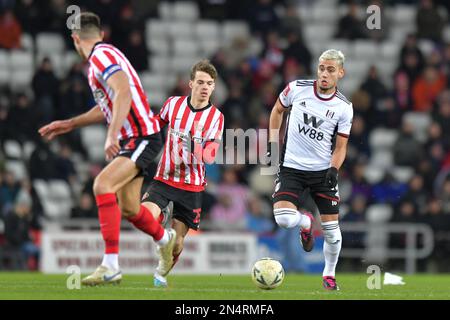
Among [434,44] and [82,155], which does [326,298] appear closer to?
[82,155]

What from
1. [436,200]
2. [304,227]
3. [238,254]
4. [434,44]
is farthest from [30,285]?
[434,44]

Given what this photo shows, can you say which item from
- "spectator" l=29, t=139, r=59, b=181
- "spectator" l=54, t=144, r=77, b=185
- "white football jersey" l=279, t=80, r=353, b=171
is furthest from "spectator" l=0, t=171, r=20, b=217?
"white football jersey" l=279, t=80, r=353, b=171

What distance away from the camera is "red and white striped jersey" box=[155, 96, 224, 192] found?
10188 mm

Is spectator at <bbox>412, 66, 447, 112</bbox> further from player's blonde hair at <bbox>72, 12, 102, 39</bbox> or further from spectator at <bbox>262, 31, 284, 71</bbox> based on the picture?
player's blonde hair at <bbox>72, 12, 102, 39</bbox>

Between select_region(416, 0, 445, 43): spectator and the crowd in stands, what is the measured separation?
2 centimetres

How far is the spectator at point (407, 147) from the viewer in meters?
18.8

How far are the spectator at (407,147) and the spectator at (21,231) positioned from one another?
6.53m

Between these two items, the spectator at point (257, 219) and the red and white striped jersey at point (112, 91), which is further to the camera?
the spectator at point (257, 219)

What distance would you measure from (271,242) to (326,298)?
815 centimetres

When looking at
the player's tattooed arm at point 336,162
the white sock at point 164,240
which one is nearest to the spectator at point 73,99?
the player's tattooed arm at point 336,162

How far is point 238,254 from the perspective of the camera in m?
16.4

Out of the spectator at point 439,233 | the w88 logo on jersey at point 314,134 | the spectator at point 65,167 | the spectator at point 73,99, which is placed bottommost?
the spectator at point 439,233

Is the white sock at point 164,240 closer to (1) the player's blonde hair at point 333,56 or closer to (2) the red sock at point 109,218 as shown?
(2) the red sock at point 109,218

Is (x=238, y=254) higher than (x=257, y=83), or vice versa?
(x=257, y=83)
